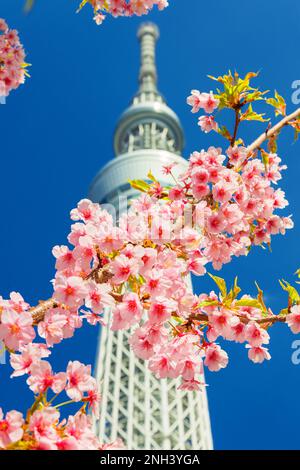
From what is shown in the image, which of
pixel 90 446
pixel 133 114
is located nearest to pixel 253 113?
pixel 90 446

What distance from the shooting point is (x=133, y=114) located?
45.9 metres

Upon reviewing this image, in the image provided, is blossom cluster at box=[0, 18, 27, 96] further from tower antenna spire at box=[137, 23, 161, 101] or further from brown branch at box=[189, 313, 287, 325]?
tower antenna spire at box=[137, 23, 161, 101]

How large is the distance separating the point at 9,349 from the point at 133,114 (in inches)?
1772

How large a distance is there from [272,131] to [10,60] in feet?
9.46

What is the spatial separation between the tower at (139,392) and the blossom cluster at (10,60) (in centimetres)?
1763

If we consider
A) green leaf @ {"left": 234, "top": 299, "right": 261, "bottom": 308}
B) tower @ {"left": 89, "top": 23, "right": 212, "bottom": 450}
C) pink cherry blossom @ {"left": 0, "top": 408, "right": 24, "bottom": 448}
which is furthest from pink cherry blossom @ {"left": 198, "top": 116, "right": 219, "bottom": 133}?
tower @ {"left": 89, "top": 23, "right": 212, "bottom": 450}

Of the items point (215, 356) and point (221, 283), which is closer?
point (221, 283)

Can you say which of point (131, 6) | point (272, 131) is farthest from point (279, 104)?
point (131, 6)

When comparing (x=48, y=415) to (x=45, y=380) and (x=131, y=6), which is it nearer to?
(x=45, y=380)

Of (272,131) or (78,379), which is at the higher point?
(272,131)

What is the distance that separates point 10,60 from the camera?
5137 millimetres

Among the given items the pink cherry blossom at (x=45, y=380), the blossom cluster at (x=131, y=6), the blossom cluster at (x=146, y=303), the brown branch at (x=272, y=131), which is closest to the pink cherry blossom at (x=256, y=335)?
the blossom cluster at (x=146, y=303)
